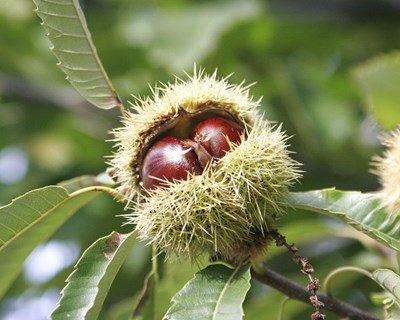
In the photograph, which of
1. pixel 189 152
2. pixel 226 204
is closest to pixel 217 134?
pixel 189 152

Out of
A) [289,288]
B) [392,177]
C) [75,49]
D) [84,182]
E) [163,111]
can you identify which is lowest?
[289,288]

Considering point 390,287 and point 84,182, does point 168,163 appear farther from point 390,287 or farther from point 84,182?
point 390,287

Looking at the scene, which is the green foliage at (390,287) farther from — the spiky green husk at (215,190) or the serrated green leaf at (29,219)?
the serrated green leaf at (29,219)

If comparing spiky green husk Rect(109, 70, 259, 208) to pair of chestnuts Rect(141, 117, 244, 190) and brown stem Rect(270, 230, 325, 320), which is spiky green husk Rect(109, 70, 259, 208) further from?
brown stem Rect(270, 230, 325, 320)

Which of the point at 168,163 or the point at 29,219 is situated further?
the point at 29,219

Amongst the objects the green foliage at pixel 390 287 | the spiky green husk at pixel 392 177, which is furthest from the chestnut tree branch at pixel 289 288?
the spiky green husk at pixel 392 177

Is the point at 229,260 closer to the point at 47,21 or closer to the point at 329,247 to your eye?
the point at 47,21

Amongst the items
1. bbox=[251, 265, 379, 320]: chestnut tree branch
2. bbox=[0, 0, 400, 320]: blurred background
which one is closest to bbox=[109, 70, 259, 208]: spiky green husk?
bbox=[251, 265, 379, 320]: chestnut tree branch

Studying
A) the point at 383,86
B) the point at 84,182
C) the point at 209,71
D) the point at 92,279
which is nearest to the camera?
the point at 92,279
